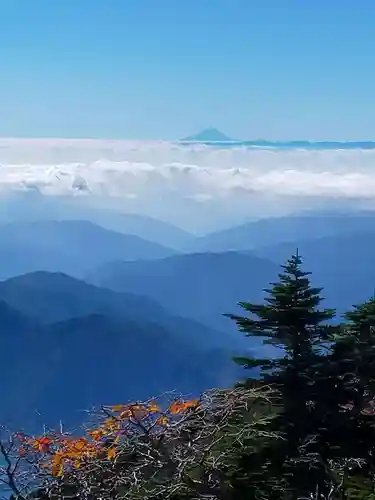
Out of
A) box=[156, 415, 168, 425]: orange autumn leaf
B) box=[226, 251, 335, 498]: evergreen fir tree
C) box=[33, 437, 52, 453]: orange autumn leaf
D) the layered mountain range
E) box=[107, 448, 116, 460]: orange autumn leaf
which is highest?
box=[226, 251, 335, 498]: evergreen fir tree

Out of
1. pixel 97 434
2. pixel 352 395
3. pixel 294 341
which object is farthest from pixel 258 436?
pixel 97 434

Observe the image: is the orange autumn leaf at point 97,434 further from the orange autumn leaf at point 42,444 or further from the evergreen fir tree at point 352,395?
the evergreen fir tree at point 352,395

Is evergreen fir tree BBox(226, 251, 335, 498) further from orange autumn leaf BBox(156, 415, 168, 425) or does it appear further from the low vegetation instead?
orange autumn leaf BBox(156, 415, 168, 425)

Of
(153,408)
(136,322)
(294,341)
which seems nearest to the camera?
(153,408)

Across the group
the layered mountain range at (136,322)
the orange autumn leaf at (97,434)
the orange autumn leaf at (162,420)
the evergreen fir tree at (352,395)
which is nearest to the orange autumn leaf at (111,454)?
the orange autumn leaf at (97,434)

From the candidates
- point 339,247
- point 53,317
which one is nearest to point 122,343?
point 53,317

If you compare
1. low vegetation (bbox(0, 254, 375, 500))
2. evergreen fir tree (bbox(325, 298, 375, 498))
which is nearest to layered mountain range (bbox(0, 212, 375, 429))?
low vegetation (bbox(0, 254, 375, 500))

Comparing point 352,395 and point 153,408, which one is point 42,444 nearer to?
point 153,408
